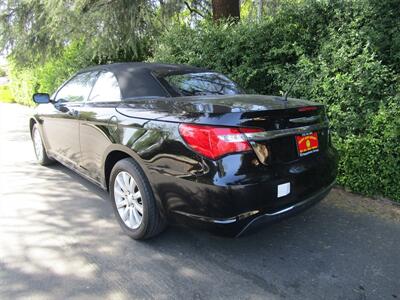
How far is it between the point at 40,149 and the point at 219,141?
4198 millimetres

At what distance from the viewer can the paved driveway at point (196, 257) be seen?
2617 mm

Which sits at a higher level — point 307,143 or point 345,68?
point 345,68

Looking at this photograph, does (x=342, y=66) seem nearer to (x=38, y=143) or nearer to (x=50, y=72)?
(x=38, y=143)

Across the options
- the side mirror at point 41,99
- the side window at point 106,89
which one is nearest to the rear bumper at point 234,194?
the side window at point 106,89

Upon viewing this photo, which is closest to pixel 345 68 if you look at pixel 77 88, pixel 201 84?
pixel 201 84

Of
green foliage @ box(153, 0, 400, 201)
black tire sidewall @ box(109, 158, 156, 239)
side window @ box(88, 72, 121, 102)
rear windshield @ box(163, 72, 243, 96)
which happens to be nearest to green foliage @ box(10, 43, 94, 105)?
green foliage @ box(153, 0, 400, 201)

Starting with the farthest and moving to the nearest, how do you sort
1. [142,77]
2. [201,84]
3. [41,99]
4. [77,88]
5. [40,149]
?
[40,149] → [41,99] → [77,88] → [201,84] → [142,77]

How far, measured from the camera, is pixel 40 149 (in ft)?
18.9

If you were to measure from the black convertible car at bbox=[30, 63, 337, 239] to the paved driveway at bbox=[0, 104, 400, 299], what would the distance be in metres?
0.35

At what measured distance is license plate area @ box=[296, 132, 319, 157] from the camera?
9.45 feet

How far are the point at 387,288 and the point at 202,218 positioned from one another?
4.66 feet

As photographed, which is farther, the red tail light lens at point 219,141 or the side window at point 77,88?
the side window at point 77,88

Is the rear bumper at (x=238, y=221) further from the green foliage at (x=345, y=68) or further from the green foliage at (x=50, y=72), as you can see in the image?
the green foliage at (x=50, y=72)

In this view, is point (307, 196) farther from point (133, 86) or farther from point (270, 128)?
point (133, 86)
